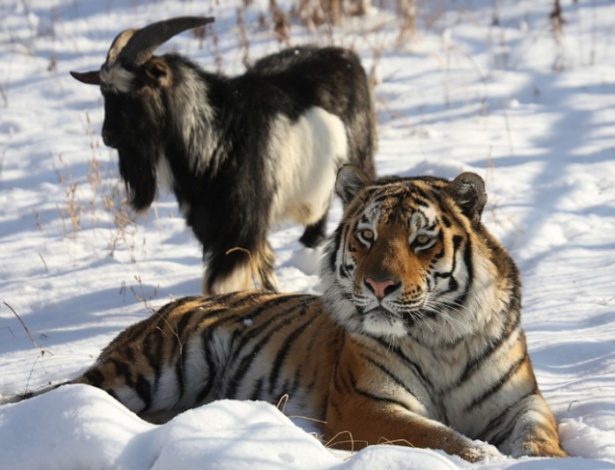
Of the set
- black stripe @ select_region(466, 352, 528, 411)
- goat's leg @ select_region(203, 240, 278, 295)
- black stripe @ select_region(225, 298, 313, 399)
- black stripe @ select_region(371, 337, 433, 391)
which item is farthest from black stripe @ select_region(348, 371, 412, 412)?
goat's leg @ select_region(203, 240, 278, 295)

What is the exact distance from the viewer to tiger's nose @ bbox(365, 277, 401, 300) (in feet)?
14.4

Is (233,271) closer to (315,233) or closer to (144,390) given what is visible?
(315,233)

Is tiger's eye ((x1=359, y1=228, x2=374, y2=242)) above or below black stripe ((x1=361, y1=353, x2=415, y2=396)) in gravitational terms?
above

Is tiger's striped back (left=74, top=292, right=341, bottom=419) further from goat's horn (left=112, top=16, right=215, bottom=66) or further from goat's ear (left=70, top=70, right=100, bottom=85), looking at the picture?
goat's ear (left=70, top=70, right=100, bottom=85)

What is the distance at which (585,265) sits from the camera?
25.3 feet

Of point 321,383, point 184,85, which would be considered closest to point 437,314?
point 321,383

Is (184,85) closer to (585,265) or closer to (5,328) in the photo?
(5,328)

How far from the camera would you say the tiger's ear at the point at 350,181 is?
501cm

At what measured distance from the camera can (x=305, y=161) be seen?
823 cm

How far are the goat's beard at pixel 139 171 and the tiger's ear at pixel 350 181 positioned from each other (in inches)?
127

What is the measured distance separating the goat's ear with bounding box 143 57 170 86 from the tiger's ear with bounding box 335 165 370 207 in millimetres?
3165

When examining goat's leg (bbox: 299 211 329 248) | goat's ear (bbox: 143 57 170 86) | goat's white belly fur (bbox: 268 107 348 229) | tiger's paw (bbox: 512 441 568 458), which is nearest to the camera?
tiger's paw (bbox: 512 441 568 458)

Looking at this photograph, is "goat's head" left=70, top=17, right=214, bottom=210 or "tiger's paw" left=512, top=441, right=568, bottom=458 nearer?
"tiger's paw" left=512, top=441, right=568, bottom=458

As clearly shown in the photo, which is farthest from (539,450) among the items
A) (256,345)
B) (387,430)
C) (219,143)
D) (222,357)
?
(219,143)
